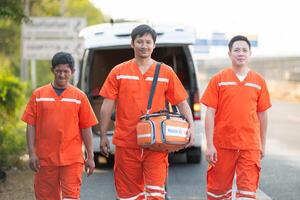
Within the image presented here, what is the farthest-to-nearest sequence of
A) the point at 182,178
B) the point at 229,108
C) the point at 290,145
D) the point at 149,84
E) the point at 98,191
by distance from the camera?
the point at 290,145 → the point at 182,178 → the point at 98,191 → the point at 229,108 → the point at 149,84

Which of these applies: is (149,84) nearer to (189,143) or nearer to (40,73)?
(189,143)

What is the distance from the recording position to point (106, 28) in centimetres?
1054

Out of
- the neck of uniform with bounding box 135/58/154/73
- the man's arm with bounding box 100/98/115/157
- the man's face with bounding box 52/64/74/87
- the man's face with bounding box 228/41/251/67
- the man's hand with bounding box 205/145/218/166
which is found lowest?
the man's hand with bounding box 205/145/218/166

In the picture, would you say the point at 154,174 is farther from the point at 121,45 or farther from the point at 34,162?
the point at 121,45

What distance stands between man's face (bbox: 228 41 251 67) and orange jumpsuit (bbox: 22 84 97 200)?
4.77 feet

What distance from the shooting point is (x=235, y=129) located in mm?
6148

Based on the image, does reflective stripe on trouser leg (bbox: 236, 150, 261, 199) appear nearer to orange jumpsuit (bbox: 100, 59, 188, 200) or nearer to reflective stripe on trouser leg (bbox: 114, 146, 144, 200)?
orange jumpsuit (bbox: 100, 59, 188, 200)

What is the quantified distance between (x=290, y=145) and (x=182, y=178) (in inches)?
202

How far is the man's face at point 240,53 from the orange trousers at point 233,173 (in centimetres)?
80

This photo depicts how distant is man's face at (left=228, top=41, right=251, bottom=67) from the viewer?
6211 mm

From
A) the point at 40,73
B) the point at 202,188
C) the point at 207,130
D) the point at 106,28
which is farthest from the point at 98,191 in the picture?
the point at 40,73

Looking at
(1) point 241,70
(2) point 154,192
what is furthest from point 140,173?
(1) point 241,70

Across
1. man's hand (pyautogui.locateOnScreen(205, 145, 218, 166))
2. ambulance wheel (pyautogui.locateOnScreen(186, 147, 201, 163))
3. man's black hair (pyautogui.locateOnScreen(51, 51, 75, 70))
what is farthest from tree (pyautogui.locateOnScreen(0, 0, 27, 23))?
man's hand (pyautogui.locateOnScreen(205, 145, 218, 166))

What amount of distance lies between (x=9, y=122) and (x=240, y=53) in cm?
817
